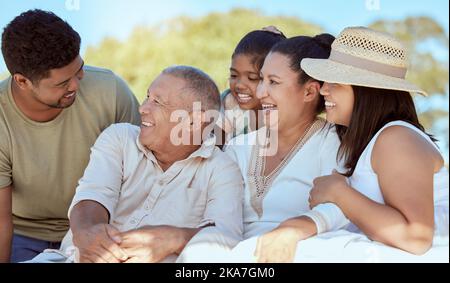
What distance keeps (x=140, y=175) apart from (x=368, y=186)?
1.05 m

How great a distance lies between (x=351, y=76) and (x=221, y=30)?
843 centimetres

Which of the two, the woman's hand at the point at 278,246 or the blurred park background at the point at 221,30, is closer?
the woman's hand at the point at 278,246

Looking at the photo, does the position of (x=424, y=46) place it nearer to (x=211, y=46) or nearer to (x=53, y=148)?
(x=211, y=46)

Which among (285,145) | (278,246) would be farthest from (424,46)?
(278,246)

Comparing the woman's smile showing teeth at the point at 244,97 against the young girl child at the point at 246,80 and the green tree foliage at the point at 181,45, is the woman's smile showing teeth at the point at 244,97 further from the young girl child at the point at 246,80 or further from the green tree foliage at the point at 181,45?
the green tree foliage at the point at 181,45

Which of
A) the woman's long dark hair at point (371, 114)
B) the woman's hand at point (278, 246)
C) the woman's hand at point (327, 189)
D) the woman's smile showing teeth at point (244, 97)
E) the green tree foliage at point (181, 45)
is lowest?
the green tree foliage at point (181, 45)

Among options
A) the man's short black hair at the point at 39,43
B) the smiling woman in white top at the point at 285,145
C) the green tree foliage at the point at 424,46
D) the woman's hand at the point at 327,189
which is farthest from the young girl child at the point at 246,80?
the green tree foliage at the point at 424,46

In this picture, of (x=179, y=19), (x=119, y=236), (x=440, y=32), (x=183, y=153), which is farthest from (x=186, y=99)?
(x=179, y=19)

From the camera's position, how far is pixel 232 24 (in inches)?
452

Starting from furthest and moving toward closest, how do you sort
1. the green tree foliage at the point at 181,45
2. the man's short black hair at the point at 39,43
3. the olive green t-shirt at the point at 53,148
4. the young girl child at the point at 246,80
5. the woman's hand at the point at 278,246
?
the green tree foliage at the point at 181,45 < the young girl child at the point at 246,80 < the olive green t-shirt at the point at 53,148 < the man's short black hair at the point at 39,43 < the woman's hand at the point at 278,246

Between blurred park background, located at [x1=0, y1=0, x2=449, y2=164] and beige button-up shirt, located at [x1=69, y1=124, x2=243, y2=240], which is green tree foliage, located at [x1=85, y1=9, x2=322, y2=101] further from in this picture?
beige button-up shirt, located at [x1=69, y1=124, x2=243, y2=240]

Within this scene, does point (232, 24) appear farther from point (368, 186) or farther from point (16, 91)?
point (368, 186)

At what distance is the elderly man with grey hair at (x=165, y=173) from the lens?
10.4 feet

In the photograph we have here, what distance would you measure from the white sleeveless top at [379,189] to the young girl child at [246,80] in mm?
1135
